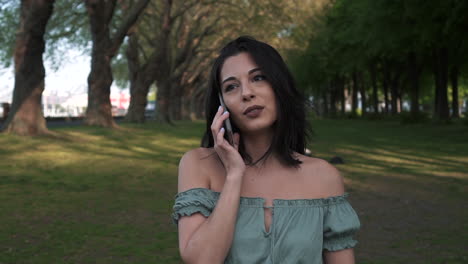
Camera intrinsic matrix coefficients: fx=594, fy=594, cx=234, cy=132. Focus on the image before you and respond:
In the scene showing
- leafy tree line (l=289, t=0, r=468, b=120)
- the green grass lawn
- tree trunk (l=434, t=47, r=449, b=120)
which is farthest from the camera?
tree trunk (l=434, t=47, r=449, b=120)

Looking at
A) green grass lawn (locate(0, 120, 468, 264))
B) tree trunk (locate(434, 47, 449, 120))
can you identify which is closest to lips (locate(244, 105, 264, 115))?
Answer: green grass lawn (locate(0, 120, 468, 264))

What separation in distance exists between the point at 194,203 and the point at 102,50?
23.6 m

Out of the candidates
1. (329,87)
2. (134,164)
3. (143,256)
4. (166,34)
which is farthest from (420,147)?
(329,87)

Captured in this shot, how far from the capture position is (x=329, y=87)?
70.9 m

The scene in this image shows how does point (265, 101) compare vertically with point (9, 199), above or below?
above

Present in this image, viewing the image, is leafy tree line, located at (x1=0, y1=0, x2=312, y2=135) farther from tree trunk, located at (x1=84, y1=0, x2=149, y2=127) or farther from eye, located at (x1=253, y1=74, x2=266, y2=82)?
eye, located at (x1=253, y1=74, x2=266, y2=82)

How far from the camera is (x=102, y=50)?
2489 centimetres

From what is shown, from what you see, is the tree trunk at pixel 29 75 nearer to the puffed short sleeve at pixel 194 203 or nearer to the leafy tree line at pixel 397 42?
the leafy tree line at pixel 397 42

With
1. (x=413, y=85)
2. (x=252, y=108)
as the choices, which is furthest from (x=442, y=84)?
(x=252, y=108)

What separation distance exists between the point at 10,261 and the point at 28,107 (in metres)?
13.1

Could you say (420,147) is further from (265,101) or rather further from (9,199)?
(265,101)

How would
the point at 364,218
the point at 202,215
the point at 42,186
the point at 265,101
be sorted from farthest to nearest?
the point at 42,186 < the point at 364,218 < the point at 265,101 < the point at 202,215

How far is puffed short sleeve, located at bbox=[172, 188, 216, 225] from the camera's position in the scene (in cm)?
222

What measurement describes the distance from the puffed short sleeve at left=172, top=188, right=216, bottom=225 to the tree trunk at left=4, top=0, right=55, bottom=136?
16.6 m
